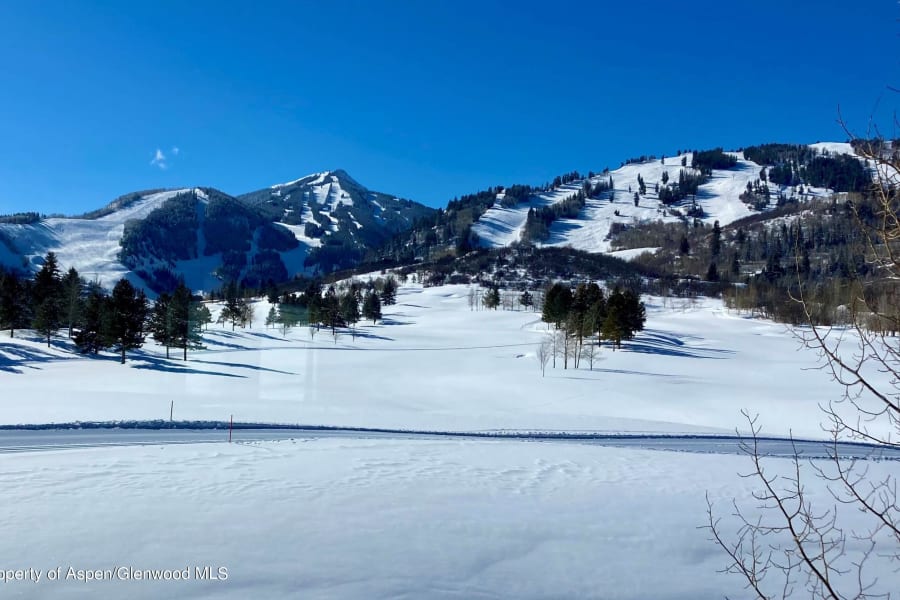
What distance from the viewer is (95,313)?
45594mm

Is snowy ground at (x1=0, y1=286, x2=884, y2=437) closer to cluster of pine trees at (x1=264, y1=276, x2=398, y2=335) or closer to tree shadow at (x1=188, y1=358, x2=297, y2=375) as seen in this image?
tree shadow at (x1=188, y1=358, x2=297, y2=375)

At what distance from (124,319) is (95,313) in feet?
13.9

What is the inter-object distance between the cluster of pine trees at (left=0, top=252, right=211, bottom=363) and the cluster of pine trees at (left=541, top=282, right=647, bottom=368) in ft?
120

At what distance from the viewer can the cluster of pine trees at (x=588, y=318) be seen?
178 feet

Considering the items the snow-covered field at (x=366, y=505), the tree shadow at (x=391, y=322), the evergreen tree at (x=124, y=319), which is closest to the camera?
the snow-covered field at (x=366, y=505)

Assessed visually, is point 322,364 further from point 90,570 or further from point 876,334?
point 876,334

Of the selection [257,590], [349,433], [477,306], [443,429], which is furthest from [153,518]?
[477,306]

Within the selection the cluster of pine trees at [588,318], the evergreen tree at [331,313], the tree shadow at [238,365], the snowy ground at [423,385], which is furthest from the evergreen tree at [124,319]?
the evergreen tree at [331,313]

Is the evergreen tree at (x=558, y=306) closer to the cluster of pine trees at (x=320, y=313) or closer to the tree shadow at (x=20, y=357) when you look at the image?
the cluster of pine trees at (x=320, y=313)

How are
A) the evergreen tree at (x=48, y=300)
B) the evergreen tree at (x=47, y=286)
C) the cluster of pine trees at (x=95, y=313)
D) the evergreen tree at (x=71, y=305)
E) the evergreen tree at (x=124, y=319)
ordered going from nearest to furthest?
1. the evergreen tree at (x=124, y=319)
2. the cluster of pine trees at (x=95, y=313)
3. the evergreen tree at (x=48, y=300)
4. the evergreen tree at (x=71, y=305)
5. the evergreen tree at (x=47, y=286)

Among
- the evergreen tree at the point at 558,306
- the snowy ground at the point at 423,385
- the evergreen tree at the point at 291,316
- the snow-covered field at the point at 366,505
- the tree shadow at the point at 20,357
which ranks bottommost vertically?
the snowy ground at the point at 423,385

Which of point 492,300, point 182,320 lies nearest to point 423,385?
point 182,320

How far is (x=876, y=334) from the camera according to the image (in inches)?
138

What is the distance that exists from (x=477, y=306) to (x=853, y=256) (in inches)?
5178
